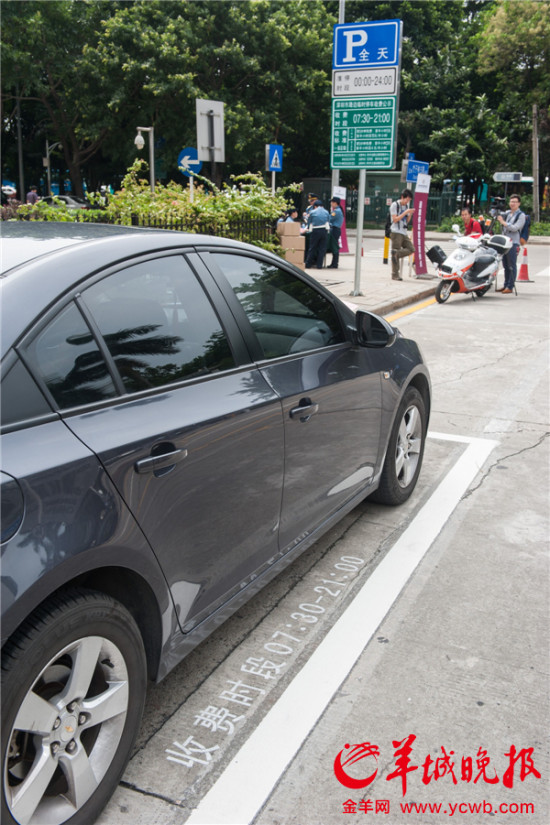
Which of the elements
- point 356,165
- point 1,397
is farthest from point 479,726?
point 356,165

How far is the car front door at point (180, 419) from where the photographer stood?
2.09 m

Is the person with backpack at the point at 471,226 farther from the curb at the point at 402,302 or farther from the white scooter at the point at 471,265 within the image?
the curb at the point at 402,302

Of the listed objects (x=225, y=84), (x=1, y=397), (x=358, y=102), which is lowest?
(x=1, y=397)

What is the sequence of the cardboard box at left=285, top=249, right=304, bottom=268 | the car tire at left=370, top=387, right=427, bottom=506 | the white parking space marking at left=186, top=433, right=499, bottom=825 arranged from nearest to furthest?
the white parking space marking at left=186, top=433, right=499, bottom=825
the car tire at left=370, top=387, right=427, bottom=506
the cardboard box at left=285, top=249, right=304, bottom=268

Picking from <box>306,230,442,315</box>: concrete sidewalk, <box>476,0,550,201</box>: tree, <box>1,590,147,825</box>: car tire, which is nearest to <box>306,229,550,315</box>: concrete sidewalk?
<box>306,230,442,315</box>: concrete sidewalk

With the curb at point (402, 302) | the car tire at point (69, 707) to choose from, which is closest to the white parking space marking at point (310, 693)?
the car tire at point (69, 707)

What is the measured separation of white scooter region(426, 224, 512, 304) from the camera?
13328 millimetres

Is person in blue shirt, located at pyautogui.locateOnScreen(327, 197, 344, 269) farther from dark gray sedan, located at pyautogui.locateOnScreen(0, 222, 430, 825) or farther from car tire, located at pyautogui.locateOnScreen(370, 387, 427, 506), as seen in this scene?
dark gray sedan, located at pyautogui.locateOnScreen(0, 222, 430, 825)

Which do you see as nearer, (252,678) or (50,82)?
(252,678)

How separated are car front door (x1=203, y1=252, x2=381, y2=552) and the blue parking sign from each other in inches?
377

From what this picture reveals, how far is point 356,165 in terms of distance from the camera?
41.3 ft

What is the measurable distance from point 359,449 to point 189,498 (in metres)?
1.51

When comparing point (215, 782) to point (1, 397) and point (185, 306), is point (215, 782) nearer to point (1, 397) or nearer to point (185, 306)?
point (1, 397)

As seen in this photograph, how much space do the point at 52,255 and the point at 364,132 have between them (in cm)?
1128
